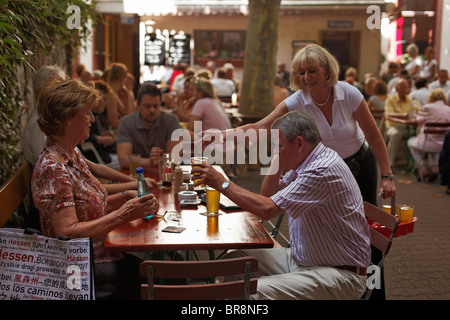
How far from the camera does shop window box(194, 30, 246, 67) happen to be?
19.9 metres

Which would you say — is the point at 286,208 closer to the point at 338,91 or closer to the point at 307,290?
the point at 307,290

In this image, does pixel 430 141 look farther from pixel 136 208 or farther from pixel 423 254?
pixel 136 208

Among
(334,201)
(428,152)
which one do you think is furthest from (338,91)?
(428,152)

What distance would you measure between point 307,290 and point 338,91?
152 cm

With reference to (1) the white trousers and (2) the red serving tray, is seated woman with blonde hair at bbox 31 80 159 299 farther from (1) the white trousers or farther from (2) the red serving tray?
(2) the red serving tray

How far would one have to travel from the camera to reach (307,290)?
8.19 feet

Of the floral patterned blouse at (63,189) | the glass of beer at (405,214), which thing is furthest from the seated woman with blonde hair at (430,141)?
the floral patterned blouse at (63,189)

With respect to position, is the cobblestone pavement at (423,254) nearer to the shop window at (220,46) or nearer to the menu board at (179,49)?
the menu board at (179,49)

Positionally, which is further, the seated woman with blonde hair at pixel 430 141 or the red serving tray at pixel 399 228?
the seated woman with blonde hair at pixel 430 141

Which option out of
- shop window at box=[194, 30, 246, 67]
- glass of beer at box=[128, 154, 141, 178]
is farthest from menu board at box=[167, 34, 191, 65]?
glass of beer at box=[128, 154, 141, 178]

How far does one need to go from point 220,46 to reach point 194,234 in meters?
18.1

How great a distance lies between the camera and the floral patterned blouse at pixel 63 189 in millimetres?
2482

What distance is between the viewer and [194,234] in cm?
266

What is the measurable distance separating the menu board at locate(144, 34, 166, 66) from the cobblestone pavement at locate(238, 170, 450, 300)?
8.48 meters
